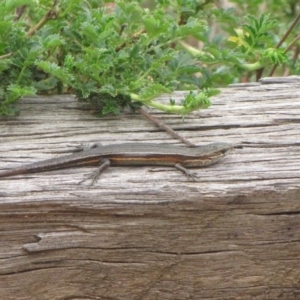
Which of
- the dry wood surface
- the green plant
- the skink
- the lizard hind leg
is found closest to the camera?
the dry wood surface

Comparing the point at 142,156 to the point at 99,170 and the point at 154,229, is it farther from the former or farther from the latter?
the point at 154,229

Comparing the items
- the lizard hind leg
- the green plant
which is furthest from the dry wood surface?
the green plant

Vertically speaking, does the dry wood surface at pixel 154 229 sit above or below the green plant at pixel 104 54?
below

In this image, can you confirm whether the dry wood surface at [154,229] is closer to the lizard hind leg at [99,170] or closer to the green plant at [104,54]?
the lizard hind leg at [99,170]

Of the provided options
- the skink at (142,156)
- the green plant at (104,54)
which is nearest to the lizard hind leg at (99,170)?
the skink at (142,156)

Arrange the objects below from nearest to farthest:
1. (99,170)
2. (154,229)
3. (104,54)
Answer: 1. (154,229)
2. (99,170)
3. (104,54)

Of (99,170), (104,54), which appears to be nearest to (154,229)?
(99,170)

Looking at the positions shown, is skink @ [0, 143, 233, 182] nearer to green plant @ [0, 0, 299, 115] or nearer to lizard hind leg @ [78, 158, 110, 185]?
lizard hind leg @ [78, 158, 110, 185]
